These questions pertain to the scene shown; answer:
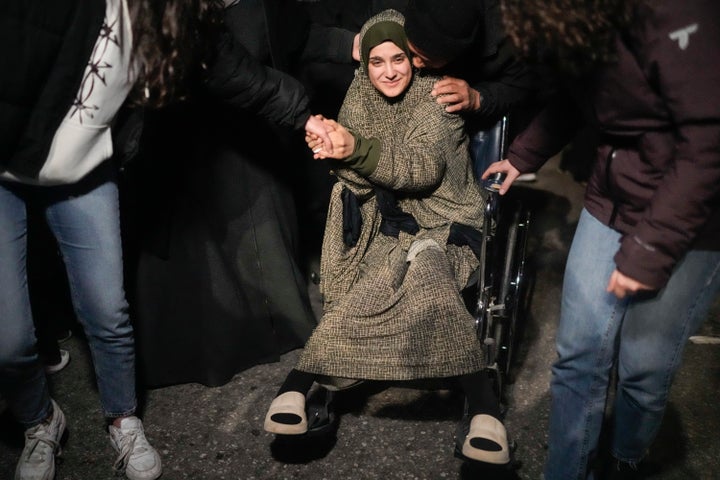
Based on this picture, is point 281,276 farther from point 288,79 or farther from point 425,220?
point 288,79

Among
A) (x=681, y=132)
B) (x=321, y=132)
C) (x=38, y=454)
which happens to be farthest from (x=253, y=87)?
(x=38, y=454)

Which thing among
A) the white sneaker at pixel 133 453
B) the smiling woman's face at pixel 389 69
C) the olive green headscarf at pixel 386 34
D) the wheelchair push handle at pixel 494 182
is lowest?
the white sneaker at pixel 133 453

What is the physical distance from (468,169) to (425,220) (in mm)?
283

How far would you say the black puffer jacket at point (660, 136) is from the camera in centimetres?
145

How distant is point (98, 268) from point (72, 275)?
0.11m

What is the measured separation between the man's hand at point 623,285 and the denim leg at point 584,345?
0.44ft

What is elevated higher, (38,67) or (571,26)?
(571,26)

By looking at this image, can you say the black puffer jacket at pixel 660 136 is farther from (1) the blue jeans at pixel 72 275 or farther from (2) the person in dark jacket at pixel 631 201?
(1) the blue jeans at pixel 72 275

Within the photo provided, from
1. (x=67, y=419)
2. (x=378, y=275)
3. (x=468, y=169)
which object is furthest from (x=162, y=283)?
(x=468, y=169)

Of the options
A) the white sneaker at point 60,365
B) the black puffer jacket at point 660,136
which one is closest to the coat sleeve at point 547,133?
the black puffer jacket at point 660,136

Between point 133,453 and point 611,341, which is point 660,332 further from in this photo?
point 133,453

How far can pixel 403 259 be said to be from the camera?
9.05 ft

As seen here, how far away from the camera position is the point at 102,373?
8.38 feet

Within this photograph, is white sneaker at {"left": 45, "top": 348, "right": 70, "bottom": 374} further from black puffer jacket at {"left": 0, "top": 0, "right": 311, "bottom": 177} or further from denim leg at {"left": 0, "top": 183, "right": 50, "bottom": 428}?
black puffer jacket at {"left": 0, "top": 0, "right": 311, "bottom": 177}
